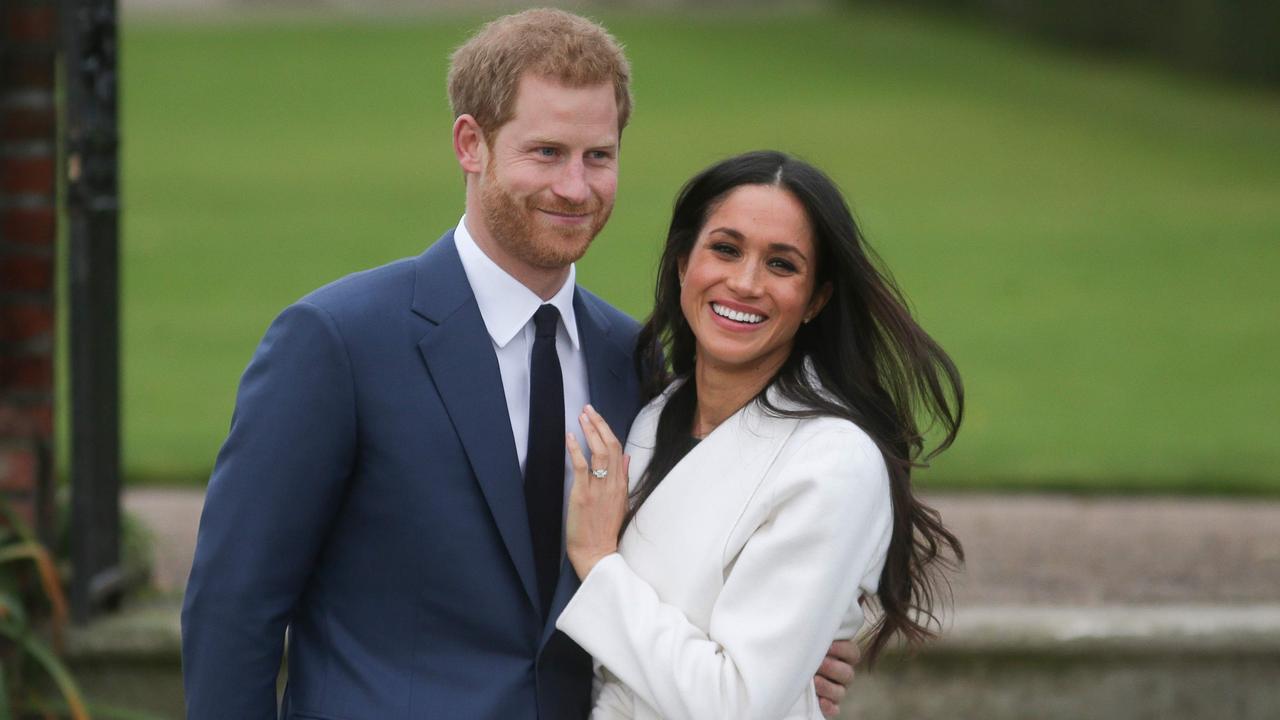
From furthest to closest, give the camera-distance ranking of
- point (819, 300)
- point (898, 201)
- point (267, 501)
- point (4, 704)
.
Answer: point (898, 201) → point (4, 704) → point (819, 300) → point (267, 501)

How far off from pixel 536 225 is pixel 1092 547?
411 centimetres

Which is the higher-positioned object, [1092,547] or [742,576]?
[742,576]

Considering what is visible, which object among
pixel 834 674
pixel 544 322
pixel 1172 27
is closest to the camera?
pixel 544 322

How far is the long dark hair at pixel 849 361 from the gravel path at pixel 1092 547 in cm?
238

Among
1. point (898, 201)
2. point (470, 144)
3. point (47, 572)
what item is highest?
point (470, 144)

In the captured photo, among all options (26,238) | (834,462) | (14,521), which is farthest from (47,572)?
(834,462)


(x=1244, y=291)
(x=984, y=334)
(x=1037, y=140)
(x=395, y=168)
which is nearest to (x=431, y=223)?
(x=395, y=168)

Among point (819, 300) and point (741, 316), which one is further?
point (819, 300)

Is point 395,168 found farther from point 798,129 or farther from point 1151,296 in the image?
point 1151,296

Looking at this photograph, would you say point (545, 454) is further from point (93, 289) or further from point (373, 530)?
point (93, 289)

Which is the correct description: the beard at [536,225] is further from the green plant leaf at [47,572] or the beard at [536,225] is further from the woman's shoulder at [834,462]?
the green plant leaf at [47,572]

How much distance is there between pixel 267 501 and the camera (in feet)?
9.38

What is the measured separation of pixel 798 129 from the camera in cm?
2219

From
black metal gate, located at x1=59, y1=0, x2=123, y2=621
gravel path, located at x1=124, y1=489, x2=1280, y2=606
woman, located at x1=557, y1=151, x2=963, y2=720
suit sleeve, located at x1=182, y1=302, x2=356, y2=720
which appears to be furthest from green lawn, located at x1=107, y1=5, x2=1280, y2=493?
black metal gate, located at x1=59, y1=0, x2=123, y2=621
